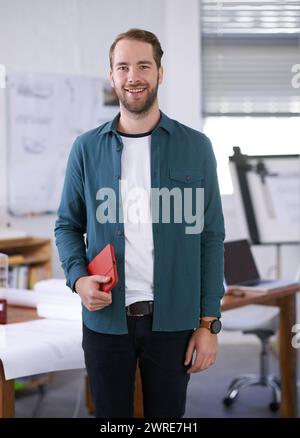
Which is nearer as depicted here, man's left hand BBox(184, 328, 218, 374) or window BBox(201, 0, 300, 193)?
man's left hand BBox(184, 328, 218, 374)

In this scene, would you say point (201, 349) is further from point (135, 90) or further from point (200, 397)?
point (200, 397)

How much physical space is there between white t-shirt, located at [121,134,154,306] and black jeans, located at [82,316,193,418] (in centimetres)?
6

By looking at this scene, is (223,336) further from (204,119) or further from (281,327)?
(204,119)

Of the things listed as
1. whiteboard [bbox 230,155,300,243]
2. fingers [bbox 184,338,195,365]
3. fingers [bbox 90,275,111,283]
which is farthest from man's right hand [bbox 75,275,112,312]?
whiteboard [bbox 230,155,300,243]

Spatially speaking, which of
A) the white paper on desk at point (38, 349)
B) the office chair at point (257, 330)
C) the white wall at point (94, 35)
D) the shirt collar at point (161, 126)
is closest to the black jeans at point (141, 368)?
the white paper on desk at point (38, 349)

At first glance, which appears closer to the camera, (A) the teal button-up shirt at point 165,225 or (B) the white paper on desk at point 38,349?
(A) the teal button-up shirt at point 165,225

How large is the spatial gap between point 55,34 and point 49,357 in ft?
4.29

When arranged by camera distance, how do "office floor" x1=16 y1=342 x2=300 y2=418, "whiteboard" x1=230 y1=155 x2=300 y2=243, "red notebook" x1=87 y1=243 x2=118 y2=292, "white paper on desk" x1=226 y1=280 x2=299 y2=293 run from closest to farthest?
"red notebook" x1=87 y1=243 x2=118 y2=292 < "white paper on desk" x1=226 y1=280 x2=299 y2=293 < "office floor" x1=16 y1=342 x2=300 y2=418 < "whiteboard" x1=230 y1=155 x2=300 y2=243

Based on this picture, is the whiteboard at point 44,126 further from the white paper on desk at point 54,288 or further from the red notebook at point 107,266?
the red notebook at point 107,266

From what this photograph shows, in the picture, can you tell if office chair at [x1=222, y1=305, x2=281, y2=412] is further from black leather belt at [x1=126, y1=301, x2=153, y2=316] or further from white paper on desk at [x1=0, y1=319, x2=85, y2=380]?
black leather belt at [x1=126, y1=301, x2=153, y2=316]

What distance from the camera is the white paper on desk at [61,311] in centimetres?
190

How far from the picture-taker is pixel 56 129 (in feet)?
11.4

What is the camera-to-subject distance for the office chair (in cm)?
290

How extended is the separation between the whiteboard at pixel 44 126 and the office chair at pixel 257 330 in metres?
1.08
